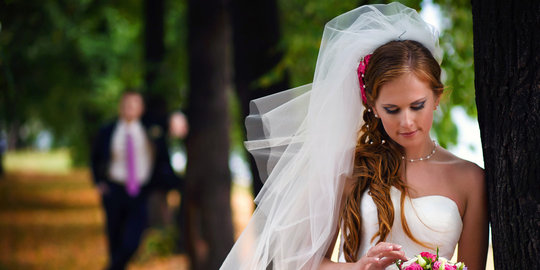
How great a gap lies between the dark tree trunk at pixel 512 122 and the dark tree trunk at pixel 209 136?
535cm

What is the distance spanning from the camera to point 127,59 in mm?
17656

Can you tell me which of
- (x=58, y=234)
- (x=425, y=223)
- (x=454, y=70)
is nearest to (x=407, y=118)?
(x=425, y=223)

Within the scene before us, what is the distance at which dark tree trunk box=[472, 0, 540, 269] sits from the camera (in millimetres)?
2531

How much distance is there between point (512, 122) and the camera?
2.59 m

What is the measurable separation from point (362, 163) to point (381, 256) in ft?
2.12

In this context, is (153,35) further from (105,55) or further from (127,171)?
(105,55)

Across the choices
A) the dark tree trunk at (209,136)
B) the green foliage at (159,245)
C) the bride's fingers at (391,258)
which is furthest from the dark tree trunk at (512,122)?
the green foliage at (159,245)

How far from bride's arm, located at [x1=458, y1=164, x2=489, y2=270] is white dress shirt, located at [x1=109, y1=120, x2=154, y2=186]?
18.2 ft

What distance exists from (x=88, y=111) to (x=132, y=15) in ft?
13.2

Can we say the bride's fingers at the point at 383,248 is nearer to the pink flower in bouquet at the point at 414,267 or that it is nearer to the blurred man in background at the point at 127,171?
the pink flower in bouquet at the point at 414,267

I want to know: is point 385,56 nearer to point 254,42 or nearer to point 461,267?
point 461,267

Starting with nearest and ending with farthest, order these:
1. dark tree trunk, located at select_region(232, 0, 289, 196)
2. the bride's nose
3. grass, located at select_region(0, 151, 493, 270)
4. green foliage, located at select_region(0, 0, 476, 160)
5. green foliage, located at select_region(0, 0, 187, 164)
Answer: the bride's nose < green foliage, located at select_region(0, 0, 476, 160) < dark tree trunk, located at select_region(232, 0, 289, 196) < grass, located at select_region(0, 151, 493, 270) < green foliage, located at select_region(0, 0, 187, 164)

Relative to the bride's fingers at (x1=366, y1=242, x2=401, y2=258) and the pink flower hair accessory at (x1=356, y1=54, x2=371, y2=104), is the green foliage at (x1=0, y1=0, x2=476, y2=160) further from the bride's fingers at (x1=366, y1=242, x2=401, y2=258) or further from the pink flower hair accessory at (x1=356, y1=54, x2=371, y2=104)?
the bride's fingers at (x1=366, y1=242, x2=401, y2=258)

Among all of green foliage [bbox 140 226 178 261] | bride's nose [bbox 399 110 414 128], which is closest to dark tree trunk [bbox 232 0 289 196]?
bride's nose [bbox 399 110 414 128]
